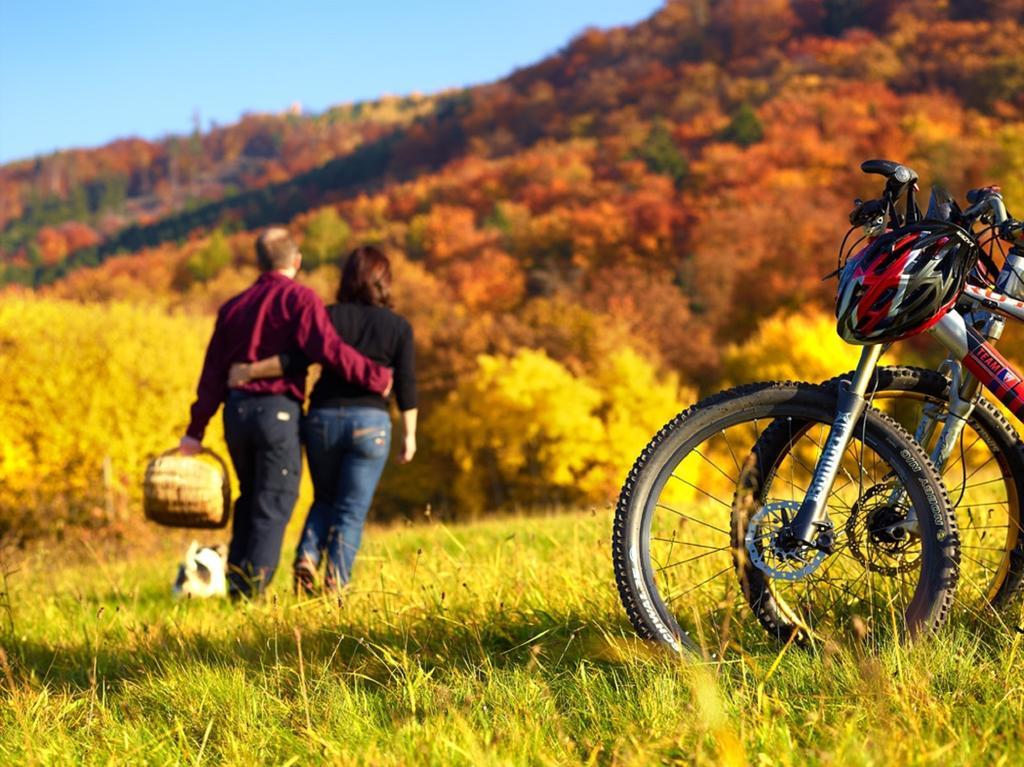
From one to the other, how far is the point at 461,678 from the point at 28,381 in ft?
117

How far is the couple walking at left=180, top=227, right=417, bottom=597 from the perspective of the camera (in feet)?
16.5

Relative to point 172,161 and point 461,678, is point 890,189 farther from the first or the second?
point 172,161

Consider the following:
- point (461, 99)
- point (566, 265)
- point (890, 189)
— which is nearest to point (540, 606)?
point (890, 189)

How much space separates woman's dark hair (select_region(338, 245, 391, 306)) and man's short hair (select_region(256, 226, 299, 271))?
302 mm

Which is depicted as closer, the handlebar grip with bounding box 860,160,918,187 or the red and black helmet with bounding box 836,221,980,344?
the red and black helmet with bounding box 836,221,980,344

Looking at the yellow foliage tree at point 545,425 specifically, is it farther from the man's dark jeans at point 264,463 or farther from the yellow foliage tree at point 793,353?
the man's dark jeans at point 264,463

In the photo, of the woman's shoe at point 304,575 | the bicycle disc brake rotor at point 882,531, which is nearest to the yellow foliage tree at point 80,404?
the woman's shoe at point 304,575

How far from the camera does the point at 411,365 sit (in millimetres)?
5402

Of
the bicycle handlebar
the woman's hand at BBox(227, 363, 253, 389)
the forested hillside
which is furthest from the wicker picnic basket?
the forested hillside

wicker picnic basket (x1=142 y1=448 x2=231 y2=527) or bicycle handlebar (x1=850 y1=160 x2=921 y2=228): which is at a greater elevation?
bicycle handlebar (x1=850 y1=160 x2=921 y2=228)

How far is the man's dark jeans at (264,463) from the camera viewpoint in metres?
5.04

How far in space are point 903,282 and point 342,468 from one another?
135 inches

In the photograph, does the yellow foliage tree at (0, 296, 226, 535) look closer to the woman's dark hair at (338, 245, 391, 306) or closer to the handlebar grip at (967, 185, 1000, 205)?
the woman's dark hair at (338, 245, 391, 306)

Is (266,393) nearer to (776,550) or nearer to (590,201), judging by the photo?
(776,550)
